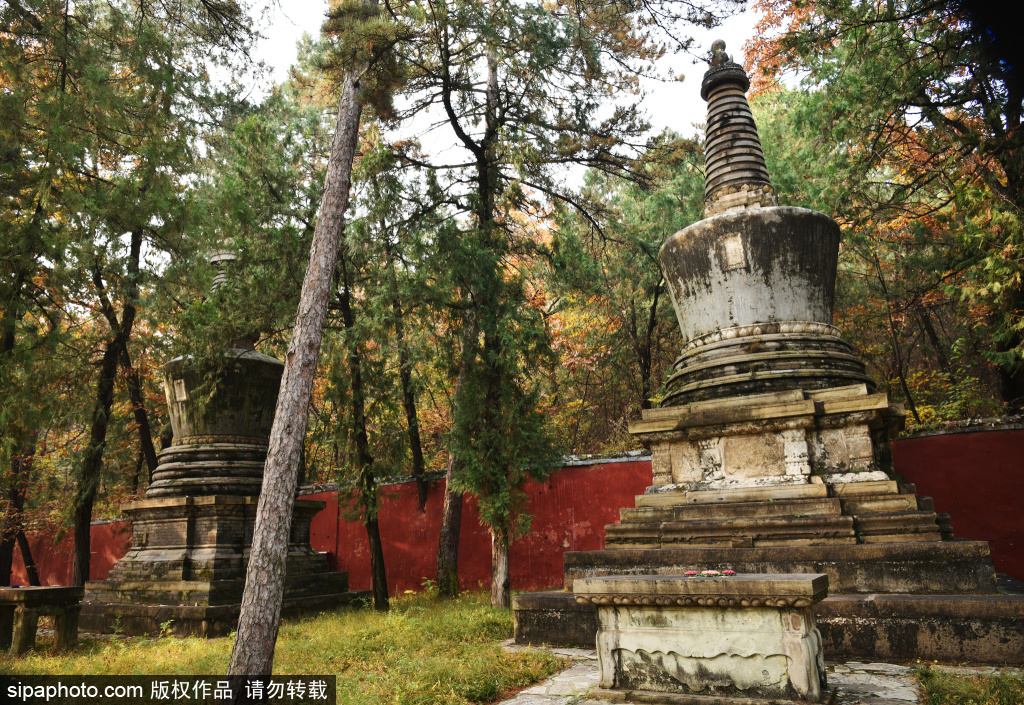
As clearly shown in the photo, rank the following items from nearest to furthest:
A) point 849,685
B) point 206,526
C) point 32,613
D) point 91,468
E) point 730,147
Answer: point 849,685 < point 32,613 < point 730,147 < point 206,526 < point 91,468

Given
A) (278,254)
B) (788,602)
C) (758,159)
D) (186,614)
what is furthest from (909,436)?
(186,614)

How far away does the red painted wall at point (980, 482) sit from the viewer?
346 inches

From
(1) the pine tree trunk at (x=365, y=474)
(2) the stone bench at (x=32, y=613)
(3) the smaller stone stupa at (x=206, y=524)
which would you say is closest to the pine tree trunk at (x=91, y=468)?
(3) the smaller stone stupa at (x=206, y=524)

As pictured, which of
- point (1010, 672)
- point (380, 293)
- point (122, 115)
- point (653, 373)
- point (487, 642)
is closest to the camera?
point (1010, 672)

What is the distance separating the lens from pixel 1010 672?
462cm

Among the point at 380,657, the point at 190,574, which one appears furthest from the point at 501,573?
the point at 190,574

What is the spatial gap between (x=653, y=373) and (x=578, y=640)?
11719 millimetres

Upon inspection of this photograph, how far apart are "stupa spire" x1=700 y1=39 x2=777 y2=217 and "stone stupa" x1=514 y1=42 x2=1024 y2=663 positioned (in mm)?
22

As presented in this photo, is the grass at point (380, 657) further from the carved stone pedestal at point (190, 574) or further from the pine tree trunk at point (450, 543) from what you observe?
the pine tree trunk at point (450, 543)

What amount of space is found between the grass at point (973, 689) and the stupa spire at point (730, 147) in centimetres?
577

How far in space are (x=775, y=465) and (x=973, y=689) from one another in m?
3.17

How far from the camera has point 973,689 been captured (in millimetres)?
4016

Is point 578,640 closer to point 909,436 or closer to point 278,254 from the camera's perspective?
point 909,436

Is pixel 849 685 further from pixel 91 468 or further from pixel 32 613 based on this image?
pixel 91 468
